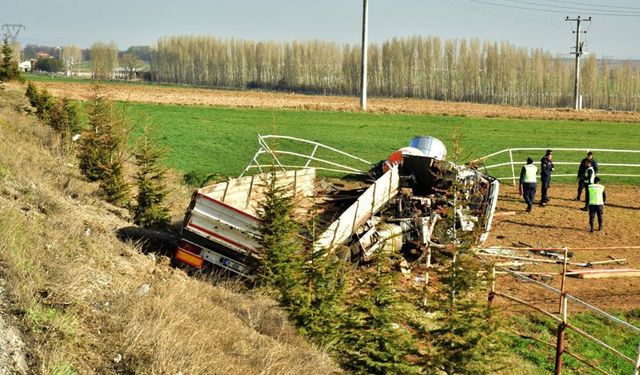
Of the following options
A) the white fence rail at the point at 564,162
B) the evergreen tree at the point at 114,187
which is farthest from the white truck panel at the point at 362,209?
the white fence rail at the point at 564,162

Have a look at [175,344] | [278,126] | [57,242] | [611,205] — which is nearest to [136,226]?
[57,242]

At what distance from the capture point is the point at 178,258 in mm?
12922

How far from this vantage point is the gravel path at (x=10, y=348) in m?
6.52

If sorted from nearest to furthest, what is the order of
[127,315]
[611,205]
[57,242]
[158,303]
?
[127,315] < [158,303] < [57,242] < [611,205]

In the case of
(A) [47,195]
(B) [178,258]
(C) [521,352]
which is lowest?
(C) [521,352]

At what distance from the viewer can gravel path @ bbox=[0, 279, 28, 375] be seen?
6.52 metres

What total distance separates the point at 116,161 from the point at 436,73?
98619 mm

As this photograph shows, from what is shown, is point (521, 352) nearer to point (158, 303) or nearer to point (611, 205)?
point (158, 303)

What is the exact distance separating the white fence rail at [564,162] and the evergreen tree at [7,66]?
24358 mm

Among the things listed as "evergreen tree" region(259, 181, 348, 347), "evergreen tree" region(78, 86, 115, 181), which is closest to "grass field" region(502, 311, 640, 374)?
"evergreen tree" region(259, 181, 348, 347)

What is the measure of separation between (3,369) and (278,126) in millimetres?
41652

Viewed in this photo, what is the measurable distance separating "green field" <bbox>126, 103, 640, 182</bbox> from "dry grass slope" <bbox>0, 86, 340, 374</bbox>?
16986 mm

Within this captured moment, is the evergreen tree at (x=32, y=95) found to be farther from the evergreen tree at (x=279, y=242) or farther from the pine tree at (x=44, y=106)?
the evergreen tree at (x=279, y=242)

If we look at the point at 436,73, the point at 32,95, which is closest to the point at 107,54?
the point at 436,73
